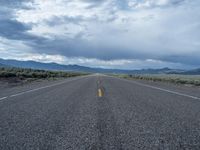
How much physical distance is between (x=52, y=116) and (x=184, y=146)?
3673 mm

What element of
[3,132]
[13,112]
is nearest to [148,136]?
[3,132]

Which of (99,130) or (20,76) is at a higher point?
(99,130)

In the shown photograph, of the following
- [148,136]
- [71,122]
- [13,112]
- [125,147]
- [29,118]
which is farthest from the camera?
[13,112]

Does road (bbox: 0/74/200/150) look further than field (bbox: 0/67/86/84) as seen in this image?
No

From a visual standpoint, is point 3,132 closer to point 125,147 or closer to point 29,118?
point 29,118

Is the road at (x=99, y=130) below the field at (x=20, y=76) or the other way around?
the other way around

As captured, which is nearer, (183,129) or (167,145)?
(167,145)

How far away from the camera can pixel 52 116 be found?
6.74 m

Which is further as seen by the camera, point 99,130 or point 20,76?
point 20,76

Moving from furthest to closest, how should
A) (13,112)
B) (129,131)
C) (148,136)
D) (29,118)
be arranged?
(13,112)
(29,118)
(129,131)
(148,136)

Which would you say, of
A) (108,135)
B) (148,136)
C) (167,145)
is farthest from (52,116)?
(167,145)

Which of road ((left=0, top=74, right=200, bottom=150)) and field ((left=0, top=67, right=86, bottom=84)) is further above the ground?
road ((left=0, top=74, right=200, bottom=150))

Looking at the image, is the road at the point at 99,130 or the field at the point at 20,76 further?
the field at the point at 20,76

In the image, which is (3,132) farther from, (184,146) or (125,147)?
(184,146)
